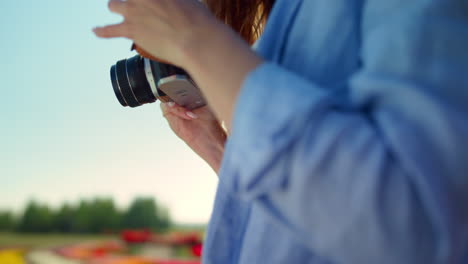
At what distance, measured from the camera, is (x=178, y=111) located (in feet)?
2.22

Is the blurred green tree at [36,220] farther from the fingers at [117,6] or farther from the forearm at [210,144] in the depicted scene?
the fingers at [117,6]

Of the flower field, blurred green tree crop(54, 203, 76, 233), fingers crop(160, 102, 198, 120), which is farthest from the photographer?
blurred green tree crop(54, 203, 76, 233)

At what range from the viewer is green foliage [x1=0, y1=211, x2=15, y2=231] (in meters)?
3.35

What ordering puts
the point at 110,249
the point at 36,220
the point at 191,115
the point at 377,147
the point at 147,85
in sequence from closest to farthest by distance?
1. the point at 377,147
2. the point at 147,85
3. the point at 191,115
4. the point at 110,249
5. the point at 36,220

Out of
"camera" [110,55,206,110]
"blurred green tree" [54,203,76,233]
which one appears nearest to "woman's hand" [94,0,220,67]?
"camera" [110,55,206,110]

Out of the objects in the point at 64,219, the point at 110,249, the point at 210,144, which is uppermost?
the point at 210,144

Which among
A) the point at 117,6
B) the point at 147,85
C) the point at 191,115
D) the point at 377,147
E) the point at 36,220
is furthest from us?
the point at 36,220

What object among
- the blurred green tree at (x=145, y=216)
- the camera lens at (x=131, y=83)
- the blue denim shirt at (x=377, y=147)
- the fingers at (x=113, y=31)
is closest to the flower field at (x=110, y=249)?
the blurred green tree at (x=145, y=216)

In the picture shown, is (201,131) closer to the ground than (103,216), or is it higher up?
higher up

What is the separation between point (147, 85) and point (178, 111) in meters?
0.10

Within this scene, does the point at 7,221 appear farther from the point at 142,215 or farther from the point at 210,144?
the point at 210,144

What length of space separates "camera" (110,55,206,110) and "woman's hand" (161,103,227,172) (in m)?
0.07

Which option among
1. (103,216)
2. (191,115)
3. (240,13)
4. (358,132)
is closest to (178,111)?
(191,115)

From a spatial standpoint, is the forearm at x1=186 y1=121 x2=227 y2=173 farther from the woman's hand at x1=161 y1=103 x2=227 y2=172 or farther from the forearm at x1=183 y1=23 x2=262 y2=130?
the forearm at x1=183 y1=23 x2=262 y2=130
